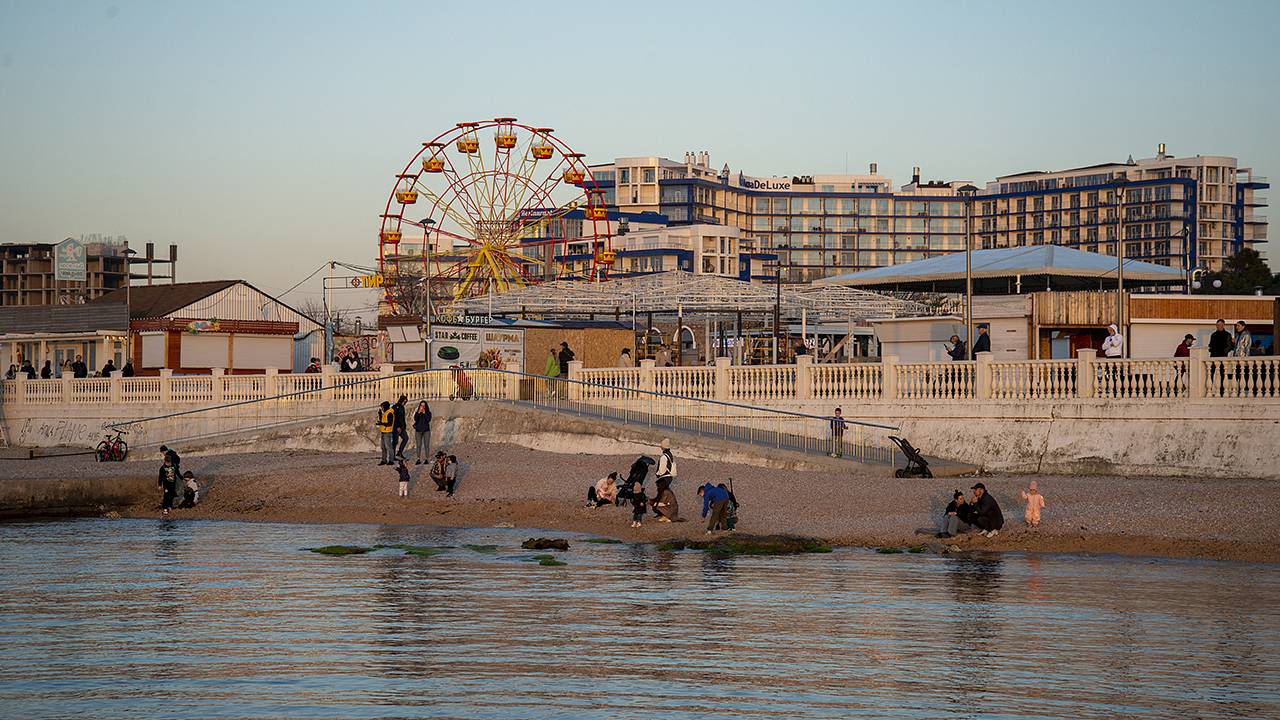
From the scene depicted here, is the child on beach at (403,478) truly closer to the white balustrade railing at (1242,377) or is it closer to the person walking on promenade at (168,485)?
the person walking on promenade at (168,485)

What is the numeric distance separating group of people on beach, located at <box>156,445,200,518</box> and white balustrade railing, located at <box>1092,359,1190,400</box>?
18380mm

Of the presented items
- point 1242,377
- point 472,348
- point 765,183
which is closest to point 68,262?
point 472,348

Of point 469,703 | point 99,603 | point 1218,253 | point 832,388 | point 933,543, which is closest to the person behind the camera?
point 469,703

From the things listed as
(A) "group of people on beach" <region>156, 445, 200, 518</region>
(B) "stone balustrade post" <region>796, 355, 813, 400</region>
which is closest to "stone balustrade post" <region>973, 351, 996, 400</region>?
(B) "stone balustrade post" <region>796, 355, 813, 400</region>

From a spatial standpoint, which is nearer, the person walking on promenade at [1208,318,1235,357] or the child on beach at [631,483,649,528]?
the child on beach at [631,483,649,528]

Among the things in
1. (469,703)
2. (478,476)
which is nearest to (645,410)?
(478,476)

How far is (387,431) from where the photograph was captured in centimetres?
3127

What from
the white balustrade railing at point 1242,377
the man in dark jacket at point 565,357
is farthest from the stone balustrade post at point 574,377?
the white balustrade railing at point 1242,377

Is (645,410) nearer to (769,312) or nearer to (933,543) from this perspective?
(933,543)

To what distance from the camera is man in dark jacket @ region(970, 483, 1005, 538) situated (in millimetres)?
22875

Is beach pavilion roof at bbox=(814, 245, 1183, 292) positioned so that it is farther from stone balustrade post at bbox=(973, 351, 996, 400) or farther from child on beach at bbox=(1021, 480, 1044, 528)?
child on beach at bbox=(1021, 480, 1044, 528)

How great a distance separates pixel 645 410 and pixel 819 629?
15893 millimetres

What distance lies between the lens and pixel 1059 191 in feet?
584

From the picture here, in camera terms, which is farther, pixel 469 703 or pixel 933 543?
pixel 933 543
